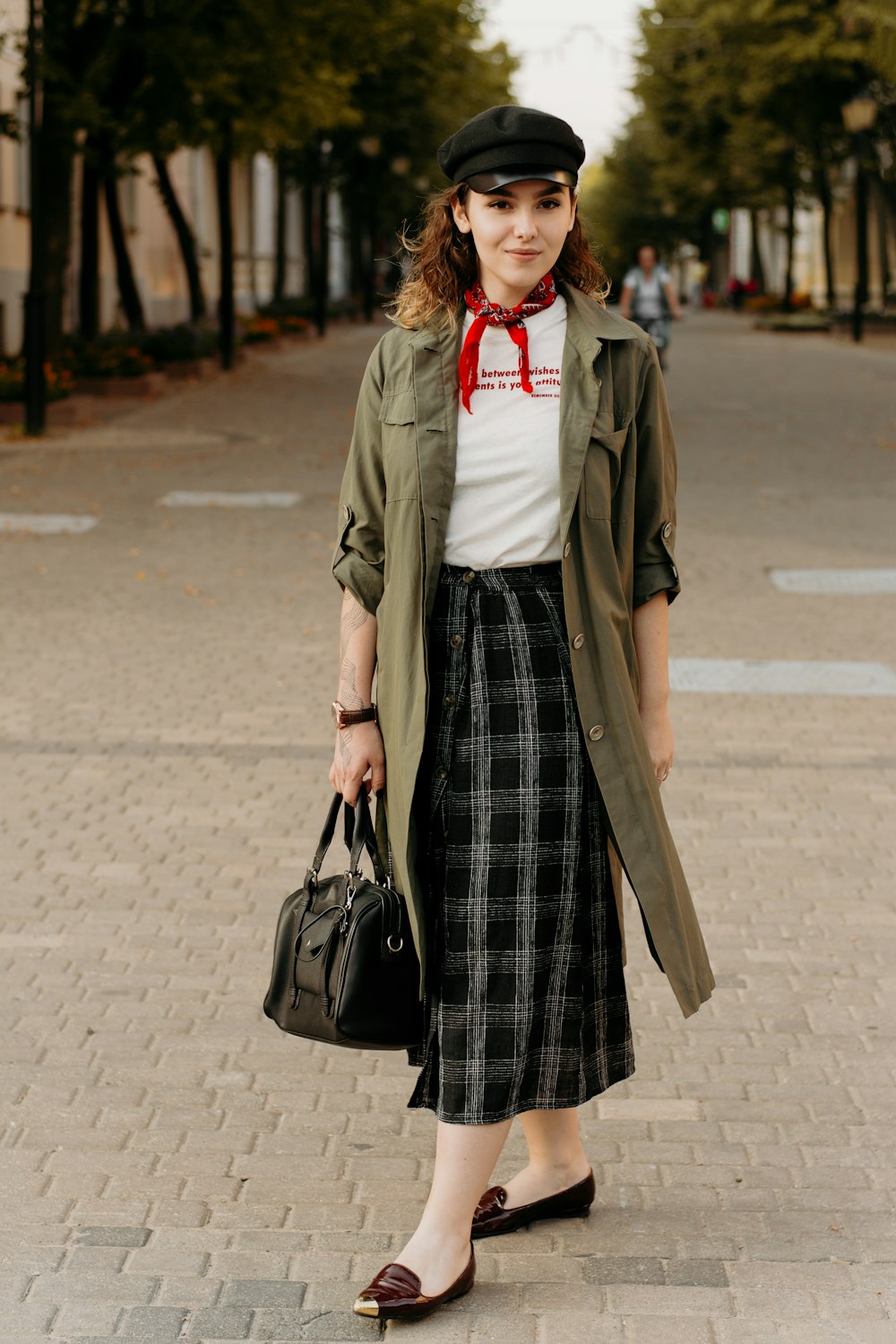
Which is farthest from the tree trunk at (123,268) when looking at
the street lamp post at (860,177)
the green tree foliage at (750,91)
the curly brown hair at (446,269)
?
the curly brown hair at (446,269)

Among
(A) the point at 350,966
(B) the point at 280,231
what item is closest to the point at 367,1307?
(A) the point at 350,966

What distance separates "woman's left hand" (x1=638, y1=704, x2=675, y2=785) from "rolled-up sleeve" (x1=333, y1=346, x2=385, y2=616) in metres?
0.52

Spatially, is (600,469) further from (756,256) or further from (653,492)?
(756,256)

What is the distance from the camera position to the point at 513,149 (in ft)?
10.3

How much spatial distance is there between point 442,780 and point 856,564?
9.18m

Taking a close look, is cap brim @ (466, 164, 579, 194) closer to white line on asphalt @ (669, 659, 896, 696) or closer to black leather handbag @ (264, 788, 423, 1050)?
black leather handbag @ (264, 788, 423, 1050)

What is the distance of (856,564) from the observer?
39.4 feet

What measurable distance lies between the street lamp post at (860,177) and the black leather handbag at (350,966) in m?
33.8

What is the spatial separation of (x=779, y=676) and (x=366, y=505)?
5.84 metres

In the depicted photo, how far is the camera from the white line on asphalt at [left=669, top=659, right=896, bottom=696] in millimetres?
8617

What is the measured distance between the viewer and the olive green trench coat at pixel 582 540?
3184 millimetres

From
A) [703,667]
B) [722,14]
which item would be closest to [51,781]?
[703,667]

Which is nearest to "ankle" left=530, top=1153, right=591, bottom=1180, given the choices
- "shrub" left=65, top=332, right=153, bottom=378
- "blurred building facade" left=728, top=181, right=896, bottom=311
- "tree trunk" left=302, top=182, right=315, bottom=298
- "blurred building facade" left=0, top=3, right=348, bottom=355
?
"blurred building facade" left=0, top=3, right=348, bottom=355

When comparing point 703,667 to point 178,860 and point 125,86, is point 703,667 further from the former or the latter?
point 125,86
